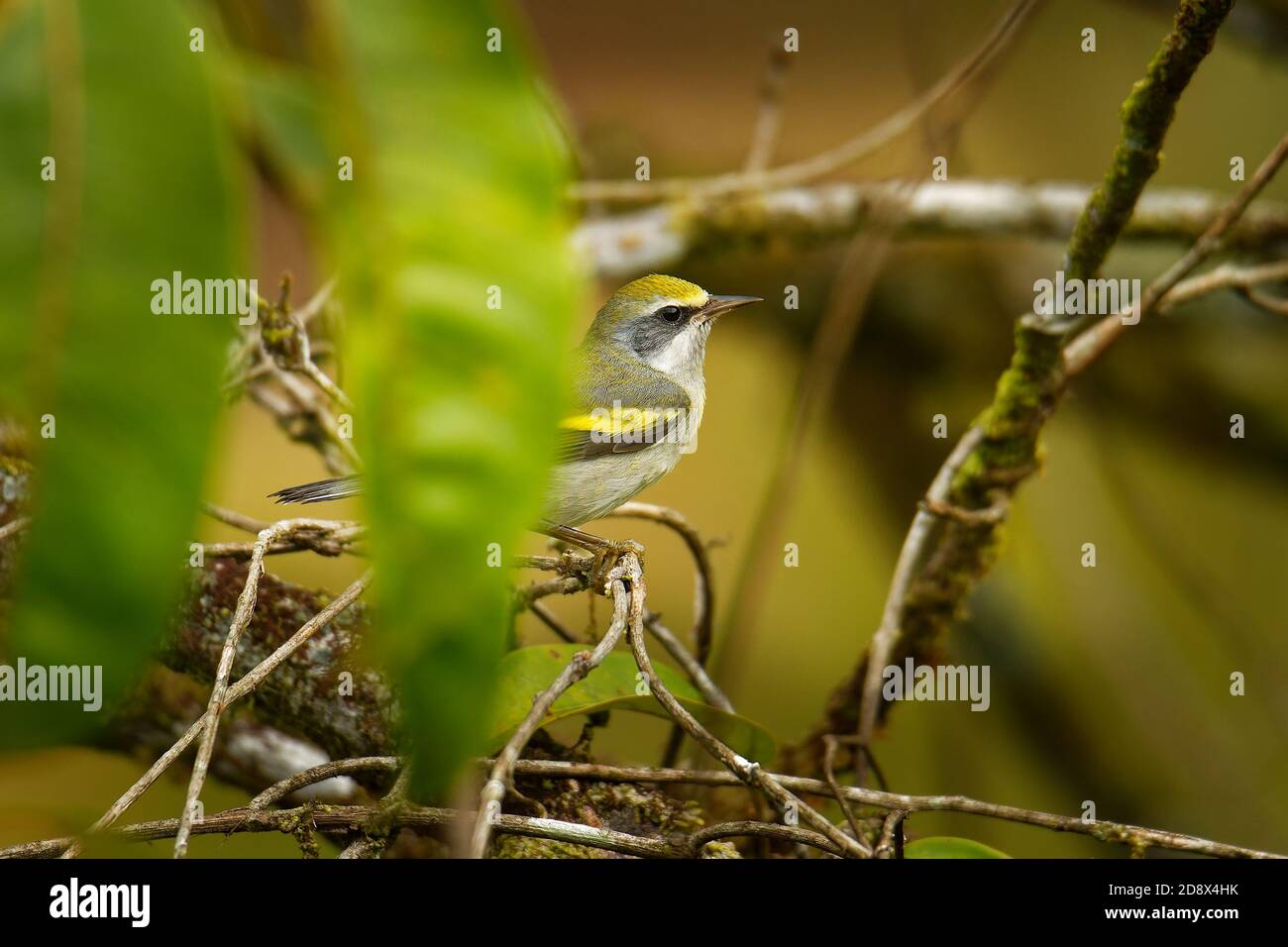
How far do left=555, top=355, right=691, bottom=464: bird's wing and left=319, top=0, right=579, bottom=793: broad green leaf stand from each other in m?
1.46

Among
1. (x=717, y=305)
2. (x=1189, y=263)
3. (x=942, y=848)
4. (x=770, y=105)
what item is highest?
(x=770, y=105)

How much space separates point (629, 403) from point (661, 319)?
9.5 inches

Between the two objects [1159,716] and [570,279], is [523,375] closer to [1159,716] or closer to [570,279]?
[570,279]

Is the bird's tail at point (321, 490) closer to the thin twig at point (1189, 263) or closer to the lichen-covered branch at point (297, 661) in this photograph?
the lichen-covered branch at point (297, 661)

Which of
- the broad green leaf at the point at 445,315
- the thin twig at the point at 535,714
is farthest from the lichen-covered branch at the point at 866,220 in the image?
the broad green leaf at the point at 445,315

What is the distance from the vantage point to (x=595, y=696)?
4.21ft

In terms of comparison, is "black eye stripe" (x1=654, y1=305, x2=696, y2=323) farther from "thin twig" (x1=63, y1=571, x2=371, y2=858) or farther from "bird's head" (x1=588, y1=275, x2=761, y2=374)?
"thin twig" (x1=63, y1=571, x2=371, y2=858)

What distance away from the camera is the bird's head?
2176mm

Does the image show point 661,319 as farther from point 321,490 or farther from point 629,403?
point 321,490

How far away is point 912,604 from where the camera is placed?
1.82 m

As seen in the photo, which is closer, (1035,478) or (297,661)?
(297,661)

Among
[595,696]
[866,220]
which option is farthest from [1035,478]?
[595,696]

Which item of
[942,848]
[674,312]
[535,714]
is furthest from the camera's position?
[674,312]

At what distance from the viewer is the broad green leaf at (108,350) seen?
1.10 feet
